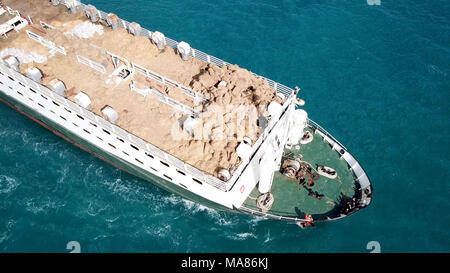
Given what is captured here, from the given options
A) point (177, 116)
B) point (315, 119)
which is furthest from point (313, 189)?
point (177, 116)

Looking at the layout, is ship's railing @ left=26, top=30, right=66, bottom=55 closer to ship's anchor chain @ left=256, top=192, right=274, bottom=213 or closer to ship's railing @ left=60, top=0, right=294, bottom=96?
ship's railing @ left=60, top=0, right=294, bottom=96

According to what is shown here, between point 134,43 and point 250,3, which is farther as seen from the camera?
point 250,3

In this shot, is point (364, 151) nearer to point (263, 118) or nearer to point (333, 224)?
point (333, 224)

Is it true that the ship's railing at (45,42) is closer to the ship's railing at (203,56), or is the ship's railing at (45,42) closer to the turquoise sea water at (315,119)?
the ship's railing at (203,56)

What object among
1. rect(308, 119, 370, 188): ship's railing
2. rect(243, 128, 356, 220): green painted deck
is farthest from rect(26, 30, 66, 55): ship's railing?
rect(308, 119, 370, 188): ship's railing
